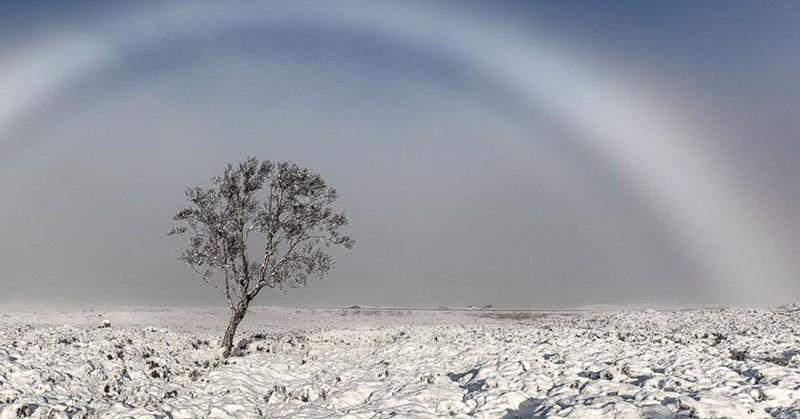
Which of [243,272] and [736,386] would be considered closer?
[736,386]

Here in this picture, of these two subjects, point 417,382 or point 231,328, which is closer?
point 417,382

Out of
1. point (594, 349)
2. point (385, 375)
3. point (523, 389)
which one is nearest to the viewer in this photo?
point (523, 389)

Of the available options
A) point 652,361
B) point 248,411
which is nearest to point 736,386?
point 652,361

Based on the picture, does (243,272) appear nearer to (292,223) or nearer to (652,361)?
→ (292,223)

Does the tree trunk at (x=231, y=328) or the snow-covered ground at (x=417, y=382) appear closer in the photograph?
the snow-covered ground at (x=417, y=382)

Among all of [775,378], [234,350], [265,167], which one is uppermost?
[265,167]

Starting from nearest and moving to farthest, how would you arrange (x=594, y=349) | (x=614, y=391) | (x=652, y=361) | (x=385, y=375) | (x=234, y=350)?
(x=614, y=391), (x=652, y=361), (x=385, y=375), (x=594, y=349), (x=234, y=350)

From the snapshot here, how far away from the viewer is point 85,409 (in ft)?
40.5

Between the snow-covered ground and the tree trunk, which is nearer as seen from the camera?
the snow-covered ground

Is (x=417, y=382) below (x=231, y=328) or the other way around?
below

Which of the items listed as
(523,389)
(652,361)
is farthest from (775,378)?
(523,389)

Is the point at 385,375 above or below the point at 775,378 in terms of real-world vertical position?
below

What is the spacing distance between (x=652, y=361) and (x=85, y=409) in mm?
19044

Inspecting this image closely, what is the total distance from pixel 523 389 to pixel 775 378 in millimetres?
6894
